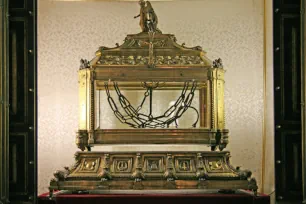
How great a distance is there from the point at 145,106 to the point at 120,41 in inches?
36.4

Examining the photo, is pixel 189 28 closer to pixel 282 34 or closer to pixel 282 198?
pixel 282 34

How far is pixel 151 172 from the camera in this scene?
412 cm

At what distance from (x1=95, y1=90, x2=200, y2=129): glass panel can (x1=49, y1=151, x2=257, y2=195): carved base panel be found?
0.33 m

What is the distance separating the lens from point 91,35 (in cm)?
523

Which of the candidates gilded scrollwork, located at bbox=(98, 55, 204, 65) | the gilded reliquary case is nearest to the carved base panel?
the gilded reliquary case

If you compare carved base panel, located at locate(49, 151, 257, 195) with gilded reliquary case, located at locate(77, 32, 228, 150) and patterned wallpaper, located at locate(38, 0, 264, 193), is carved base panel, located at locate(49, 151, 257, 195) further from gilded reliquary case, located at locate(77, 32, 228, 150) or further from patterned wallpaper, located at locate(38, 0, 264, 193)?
patterned wallpaper, located at locate(38, 0, 264, 193)

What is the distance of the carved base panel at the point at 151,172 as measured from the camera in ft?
13.3

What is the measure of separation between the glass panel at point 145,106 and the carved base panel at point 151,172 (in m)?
0.33

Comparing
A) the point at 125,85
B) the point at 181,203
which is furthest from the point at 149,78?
the point at 181,203

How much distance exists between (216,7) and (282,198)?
1.91 m

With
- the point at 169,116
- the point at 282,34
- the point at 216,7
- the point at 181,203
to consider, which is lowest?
the point at 181,203

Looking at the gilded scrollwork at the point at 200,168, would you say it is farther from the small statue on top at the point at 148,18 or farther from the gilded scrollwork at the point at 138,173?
the small statue on top at the point at 148,18

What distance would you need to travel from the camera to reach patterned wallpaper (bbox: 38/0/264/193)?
5.08m

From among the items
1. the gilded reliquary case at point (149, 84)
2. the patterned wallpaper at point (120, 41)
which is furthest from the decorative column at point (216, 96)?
the patterned wallpaper at point (120, 41)
